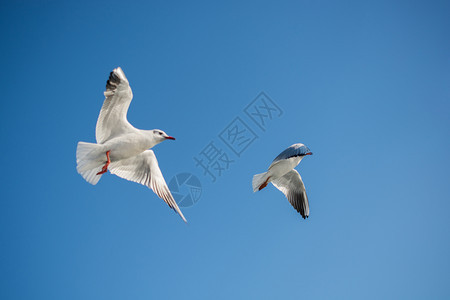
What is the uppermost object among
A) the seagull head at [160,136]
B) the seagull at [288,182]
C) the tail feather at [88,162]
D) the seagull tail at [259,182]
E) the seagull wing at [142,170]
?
the seagull at [288,182]

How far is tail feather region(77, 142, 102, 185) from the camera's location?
4.57 meters

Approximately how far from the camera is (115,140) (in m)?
4.69

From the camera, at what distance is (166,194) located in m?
5.02

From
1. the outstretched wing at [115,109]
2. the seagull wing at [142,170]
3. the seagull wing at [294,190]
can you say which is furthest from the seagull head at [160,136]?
the seagull wing at [294,190]

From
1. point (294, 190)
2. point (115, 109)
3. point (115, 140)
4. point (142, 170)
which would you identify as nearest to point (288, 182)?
point (294, 190)

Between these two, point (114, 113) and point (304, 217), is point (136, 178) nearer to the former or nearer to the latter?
point (114, 113)

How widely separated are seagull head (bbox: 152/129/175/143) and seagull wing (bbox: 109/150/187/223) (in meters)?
0.48

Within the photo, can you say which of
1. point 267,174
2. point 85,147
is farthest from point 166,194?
point 267,174

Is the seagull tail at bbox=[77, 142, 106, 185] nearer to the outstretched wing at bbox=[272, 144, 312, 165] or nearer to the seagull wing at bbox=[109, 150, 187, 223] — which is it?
the seagull wing at bbox=[109, 150, 187, 223]

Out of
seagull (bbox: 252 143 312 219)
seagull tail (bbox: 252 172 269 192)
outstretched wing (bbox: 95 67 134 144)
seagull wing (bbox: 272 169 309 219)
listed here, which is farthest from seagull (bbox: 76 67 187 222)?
seagull wing (bbox: 272 169 309 219)

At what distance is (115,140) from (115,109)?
40 cm

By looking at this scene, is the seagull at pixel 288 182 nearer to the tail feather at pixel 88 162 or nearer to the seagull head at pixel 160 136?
the seagull head at pixel 160 136

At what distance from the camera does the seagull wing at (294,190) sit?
20.9 feet

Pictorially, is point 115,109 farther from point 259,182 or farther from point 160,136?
point 259,182
